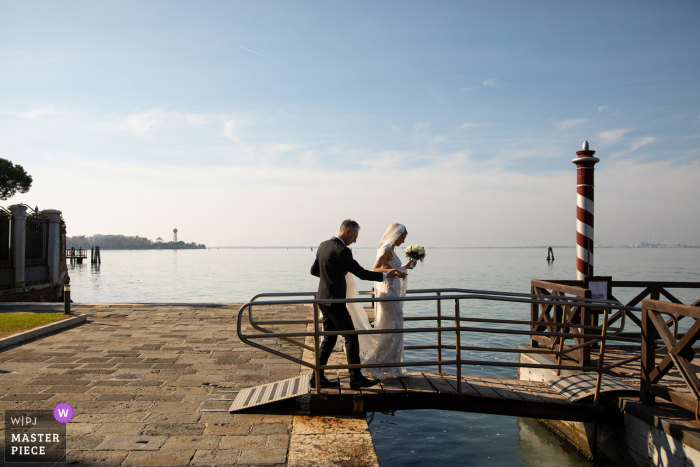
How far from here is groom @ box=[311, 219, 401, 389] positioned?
5.00m

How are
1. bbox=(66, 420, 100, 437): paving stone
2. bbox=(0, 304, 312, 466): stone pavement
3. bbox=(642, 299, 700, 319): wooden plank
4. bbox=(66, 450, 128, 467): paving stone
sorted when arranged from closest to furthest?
bbox=(66, 450, 128, 467): paving stone < bbox=(0, 304, 312, 466): stone pavement < bbox=(642, 299, 700, 319): wooden plank < bbox=(66, 420, 100, 437): paving stone

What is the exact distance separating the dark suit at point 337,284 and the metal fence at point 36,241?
17.5 m

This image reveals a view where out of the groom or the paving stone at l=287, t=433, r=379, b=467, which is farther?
the groom

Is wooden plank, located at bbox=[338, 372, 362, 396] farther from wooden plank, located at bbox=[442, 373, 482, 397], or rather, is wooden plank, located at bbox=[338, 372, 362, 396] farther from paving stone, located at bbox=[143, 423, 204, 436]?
paving stone, located at bbox=[143, 423, 204, 436]

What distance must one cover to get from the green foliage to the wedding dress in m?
6.98

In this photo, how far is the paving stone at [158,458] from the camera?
3639mm

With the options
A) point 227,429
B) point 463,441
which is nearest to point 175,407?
point 227,429

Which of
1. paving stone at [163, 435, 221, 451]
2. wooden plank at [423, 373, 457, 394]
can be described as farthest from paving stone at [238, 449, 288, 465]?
wooden plank at [423, 373, 457, 394]

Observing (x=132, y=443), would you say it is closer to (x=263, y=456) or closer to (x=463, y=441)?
(x=263, y=456)

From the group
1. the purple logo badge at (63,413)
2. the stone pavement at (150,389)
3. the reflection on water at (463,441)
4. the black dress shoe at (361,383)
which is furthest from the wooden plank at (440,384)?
the purple logo badge at (63,413)

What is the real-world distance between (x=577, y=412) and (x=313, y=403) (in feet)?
9.61

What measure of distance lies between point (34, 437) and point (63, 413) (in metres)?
0.64

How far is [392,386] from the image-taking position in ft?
16.9

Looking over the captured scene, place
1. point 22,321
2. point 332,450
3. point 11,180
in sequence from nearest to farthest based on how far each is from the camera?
1. point 332,450
2. point 22,321
3. point 11,180
